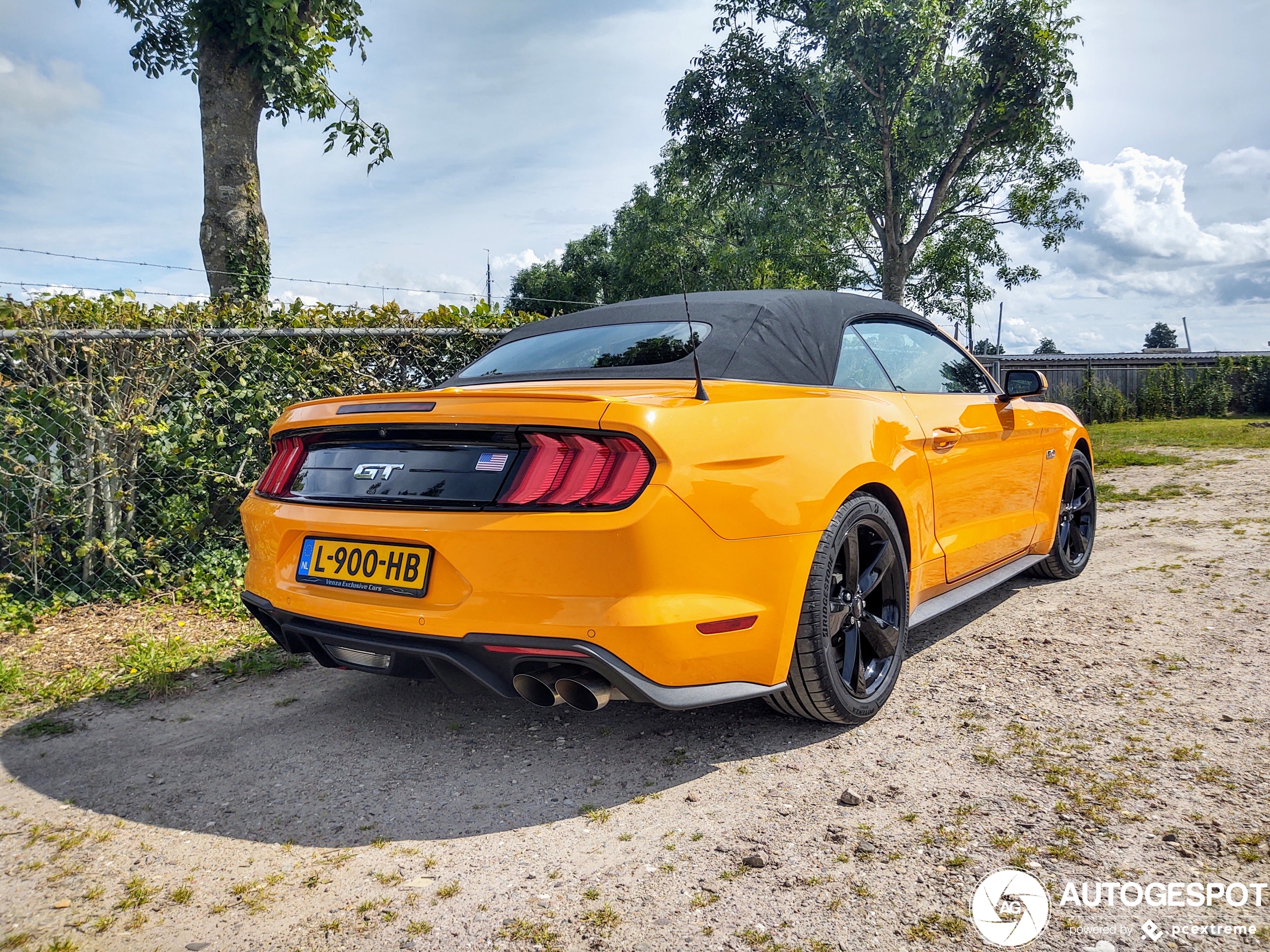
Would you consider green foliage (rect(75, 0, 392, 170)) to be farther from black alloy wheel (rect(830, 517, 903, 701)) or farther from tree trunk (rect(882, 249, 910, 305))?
tree trunk (rect(882, 249, 910, 305))

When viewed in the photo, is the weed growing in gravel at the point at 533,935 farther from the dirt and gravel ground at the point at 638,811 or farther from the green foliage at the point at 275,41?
the green foliage at the point at 275,41

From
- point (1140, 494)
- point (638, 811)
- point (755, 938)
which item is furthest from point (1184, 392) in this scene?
point (755, 938)

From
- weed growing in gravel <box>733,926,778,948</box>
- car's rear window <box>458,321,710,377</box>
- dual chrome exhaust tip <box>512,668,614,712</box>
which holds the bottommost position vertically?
weed growing in gravel <box>733,926,778,948</box>

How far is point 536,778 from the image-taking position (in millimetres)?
2719

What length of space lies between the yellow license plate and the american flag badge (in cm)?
27

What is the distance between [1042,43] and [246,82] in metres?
14.9

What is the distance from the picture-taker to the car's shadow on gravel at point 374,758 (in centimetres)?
252

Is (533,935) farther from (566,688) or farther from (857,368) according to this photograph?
(857,368)

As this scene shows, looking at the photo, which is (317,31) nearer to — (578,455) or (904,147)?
(578,455)

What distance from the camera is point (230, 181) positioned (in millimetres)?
7293

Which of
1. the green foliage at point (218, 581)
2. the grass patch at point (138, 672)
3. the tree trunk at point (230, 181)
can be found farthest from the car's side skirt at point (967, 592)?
the tree trunk at point (230, 181)

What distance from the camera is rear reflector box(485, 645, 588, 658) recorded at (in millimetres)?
2305

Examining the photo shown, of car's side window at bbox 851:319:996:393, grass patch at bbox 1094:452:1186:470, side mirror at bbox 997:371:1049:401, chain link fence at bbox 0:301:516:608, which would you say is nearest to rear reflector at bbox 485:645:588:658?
car's side window at bbox 851:319:996:393

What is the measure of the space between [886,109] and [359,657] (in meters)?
17.2
